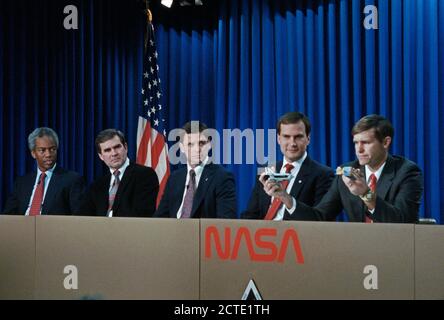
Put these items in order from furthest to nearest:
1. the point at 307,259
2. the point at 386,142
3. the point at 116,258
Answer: the point at 386,142, the point at 116,258, the point at 307,259

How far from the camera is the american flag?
625 centimetres

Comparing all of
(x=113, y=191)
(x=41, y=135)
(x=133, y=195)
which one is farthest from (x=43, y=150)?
(x=133, y=195)

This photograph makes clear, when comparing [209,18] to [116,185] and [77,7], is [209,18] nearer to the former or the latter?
[77,7]

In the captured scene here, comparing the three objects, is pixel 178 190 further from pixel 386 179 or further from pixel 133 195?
pixel 386 179

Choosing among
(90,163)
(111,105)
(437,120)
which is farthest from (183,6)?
(437,120)

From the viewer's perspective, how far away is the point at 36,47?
6.17 metres

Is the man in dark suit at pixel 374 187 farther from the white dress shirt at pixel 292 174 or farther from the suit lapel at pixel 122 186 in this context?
the suit lapel at pixel 122 186

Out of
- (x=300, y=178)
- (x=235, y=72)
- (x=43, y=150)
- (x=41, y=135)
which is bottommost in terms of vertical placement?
(x=300, y=178)

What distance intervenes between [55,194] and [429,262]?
3.12 meters

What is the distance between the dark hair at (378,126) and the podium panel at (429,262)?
1.10 m

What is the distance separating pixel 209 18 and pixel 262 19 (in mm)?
690

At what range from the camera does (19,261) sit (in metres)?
4.50

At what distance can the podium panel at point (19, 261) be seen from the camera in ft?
14.7

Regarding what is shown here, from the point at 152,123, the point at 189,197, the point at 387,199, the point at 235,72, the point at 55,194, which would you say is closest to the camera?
the point at 387,199
